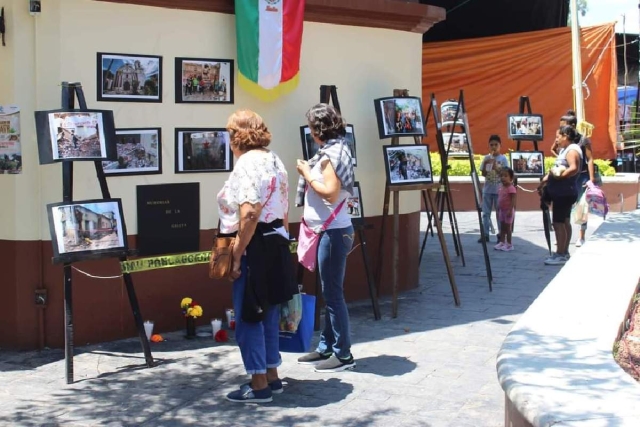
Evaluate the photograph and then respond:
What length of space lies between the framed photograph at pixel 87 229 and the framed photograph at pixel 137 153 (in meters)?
0.69

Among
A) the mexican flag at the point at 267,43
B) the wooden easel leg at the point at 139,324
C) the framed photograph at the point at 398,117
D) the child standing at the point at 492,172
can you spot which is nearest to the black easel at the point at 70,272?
the wooden easel leg at the point at 139,324

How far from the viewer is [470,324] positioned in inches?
297

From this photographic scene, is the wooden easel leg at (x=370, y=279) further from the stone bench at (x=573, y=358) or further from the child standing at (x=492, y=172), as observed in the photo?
the child standing at (x=492, y=172)

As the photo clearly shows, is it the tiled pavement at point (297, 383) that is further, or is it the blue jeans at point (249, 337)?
the blue jeans at point (249, 337)

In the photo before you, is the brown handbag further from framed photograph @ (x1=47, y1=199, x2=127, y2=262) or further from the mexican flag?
the mexican flag

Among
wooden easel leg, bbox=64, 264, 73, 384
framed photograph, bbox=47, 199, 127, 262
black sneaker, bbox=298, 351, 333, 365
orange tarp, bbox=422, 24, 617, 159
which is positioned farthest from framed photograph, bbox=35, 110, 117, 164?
orange tarp, bbox=422, 24, 617, 159

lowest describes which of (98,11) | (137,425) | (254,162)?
(137,425)

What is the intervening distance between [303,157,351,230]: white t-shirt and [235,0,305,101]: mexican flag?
1.70 m

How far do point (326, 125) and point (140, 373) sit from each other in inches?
87.4

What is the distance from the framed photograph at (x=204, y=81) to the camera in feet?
23.1

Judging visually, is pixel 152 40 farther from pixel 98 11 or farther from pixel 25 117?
pixel 25 117

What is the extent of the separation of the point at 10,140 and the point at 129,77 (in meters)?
1.04

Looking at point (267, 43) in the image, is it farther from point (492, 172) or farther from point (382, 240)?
point (492, 172)

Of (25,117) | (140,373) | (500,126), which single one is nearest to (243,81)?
(25,117)
